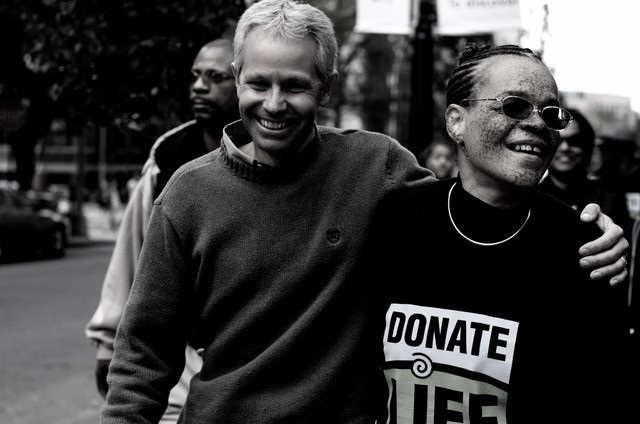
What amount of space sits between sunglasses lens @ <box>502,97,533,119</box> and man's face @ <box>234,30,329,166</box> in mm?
463

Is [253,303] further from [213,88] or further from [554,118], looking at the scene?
[213,88]

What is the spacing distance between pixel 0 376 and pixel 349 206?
21.5 ft

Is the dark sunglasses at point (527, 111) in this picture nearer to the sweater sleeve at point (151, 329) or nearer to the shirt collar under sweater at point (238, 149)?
the shirt collar under sweater at point (238, 149)

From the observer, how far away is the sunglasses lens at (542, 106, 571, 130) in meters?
A: 2.12

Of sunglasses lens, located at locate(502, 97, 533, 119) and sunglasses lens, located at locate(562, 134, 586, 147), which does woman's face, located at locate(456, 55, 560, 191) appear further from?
sunglasses lens, located at locate(562, 134, 586, 147)

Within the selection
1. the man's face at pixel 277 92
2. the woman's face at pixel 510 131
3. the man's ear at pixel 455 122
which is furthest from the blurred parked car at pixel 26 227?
the woman's face at pixel 510 131

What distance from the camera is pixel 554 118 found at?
212 cm

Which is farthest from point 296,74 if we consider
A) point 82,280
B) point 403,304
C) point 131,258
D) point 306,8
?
point 82,280

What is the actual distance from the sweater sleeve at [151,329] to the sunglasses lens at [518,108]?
843 millimetres

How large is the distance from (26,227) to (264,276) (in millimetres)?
18263

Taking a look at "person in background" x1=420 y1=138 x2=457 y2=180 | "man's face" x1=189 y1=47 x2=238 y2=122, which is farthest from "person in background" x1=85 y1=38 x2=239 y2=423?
"person in background" x1=420 y1=138 x2=457 y2=180

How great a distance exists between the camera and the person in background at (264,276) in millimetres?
2180

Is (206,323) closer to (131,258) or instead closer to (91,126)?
(131,258)

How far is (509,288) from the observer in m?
2.03
